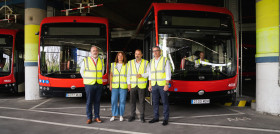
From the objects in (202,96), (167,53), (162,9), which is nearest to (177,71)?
(167,53)

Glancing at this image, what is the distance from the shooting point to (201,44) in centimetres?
617

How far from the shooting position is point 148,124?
5.38 m

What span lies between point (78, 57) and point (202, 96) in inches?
160

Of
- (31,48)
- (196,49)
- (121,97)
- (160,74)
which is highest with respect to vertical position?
(31,48)

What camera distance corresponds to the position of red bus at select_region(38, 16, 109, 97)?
7465 millimetres

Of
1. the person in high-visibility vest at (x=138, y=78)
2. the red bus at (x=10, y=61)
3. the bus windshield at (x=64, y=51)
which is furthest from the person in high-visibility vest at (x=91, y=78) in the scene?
the red bus at (x=10, y=61)

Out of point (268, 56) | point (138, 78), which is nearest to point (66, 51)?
point (138, 78)

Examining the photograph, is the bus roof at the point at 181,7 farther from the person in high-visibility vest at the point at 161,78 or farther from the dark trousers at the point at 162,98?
the dark trousers at the point at 162,98

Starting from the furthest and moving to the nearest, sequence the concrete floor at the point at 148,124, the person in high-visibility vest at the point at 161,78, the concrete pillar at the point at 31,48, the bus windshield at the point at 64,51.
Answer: the concrete pillar at the point at 31,48 < the bus windshield at the point at 64,51 < the person in high-visibility vest at the point at 161,78 < the concrete floor at the point at 148,124

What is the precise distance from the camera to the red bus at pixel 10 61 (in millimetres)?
9875

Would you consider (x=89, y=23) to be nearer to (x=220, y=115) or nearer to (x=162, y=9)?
(x=162, y=9)

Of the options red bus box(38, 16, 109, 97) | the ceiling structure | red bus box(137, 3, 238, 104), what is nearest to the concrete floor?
red bus box(137, 3, 238, 104)

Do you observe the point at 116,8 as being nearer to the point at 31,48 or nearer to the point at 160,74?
the point at 31,48

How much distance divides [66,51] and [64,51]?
0.21 ft
